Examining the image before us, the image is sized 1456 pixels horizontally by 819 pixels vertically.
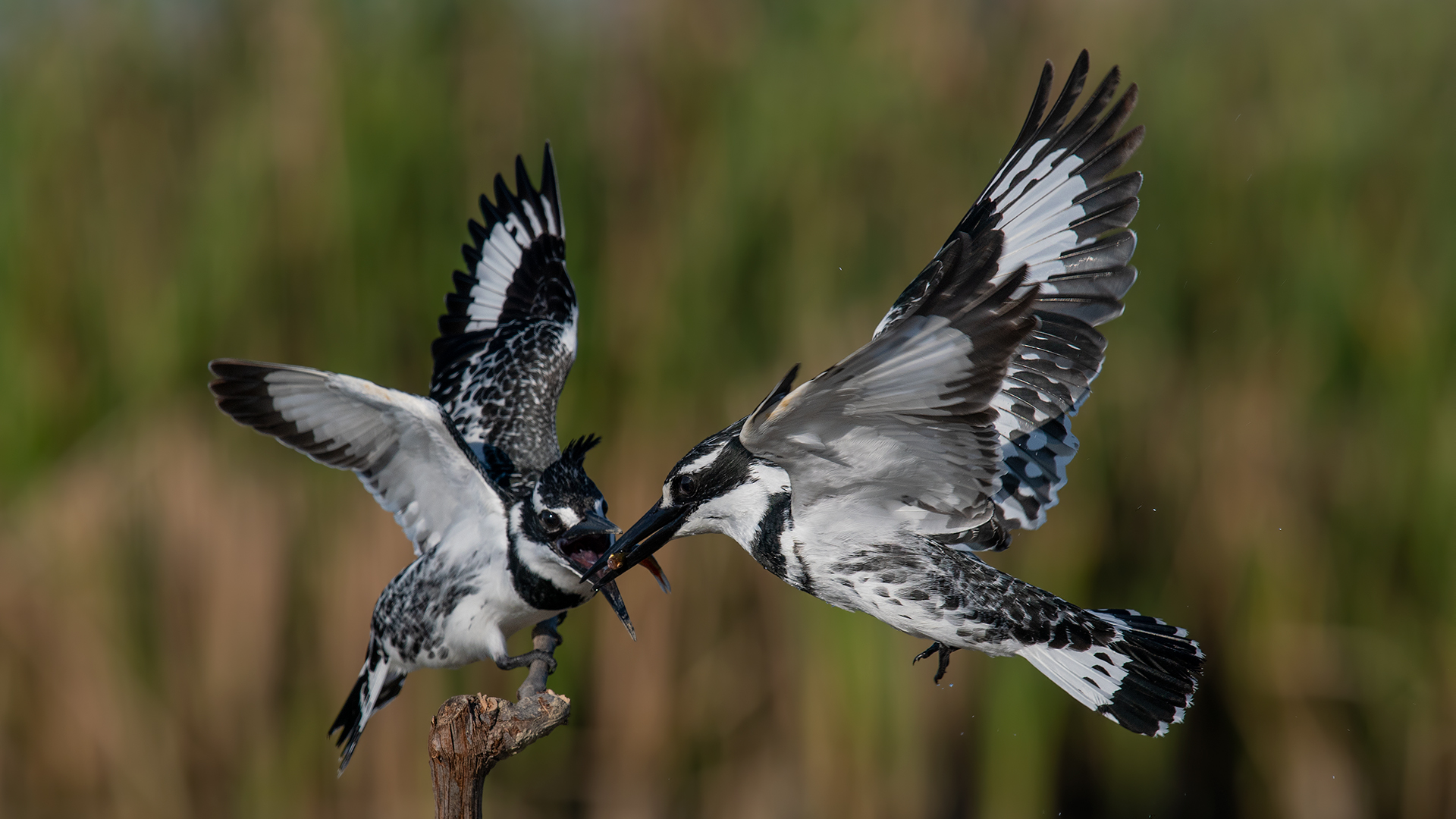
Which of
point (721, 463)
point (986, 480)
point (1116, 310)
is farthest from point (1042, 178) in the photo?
point (721, 463)

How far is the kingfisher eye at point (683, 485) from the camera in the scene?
2.19 m

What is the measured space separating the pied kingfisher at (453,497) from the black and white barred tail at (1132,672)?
34.7 inches

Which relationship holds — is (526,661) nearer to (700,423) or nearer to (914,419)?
(914,419)

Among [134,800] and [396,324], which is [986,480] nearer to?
[396,324]

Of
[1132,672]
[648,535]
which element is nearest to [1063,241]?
[1132,672]

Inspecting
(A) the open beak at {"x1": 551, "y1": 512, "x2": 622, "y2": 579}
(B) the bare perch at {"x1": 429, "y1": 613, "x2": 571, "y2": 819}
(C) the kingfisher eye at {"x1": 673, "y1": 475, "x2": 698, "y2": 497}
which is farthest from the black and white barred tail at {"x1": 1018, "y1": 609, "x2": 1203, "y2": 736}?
(B) the bare perch at {"x1": 429, "y1": 613, "x2": 571, "y2": 819}

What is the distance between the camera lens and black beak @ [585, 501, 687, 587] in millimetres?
2182

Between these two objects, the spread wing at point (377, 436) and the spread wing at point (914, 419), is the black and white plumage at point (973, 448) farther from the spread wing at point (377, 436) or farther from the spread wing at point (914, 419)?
the spread wing at point (377, 436)

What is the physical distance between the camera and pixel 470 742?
7.08 feet

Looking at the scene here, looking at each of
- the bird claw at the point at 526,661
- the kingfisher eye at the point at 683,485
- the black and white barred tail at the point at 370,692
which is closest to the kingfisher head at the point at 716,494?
the kingfisher eye at the point at 683,485

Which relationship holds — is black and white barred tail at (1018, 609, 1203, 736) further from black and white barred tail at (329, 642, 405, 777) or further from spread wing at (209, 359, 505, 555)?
black and white barred tail at (329, 642, 405, 777)

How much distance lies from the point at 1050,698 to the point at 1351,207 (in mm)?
1929

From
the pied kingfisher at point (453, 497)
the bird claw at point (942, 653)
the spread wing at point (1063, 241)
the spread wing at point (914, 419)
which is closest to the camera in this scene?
the spread wing at point (914, 419)

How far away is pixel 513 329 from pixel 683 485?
160cm
